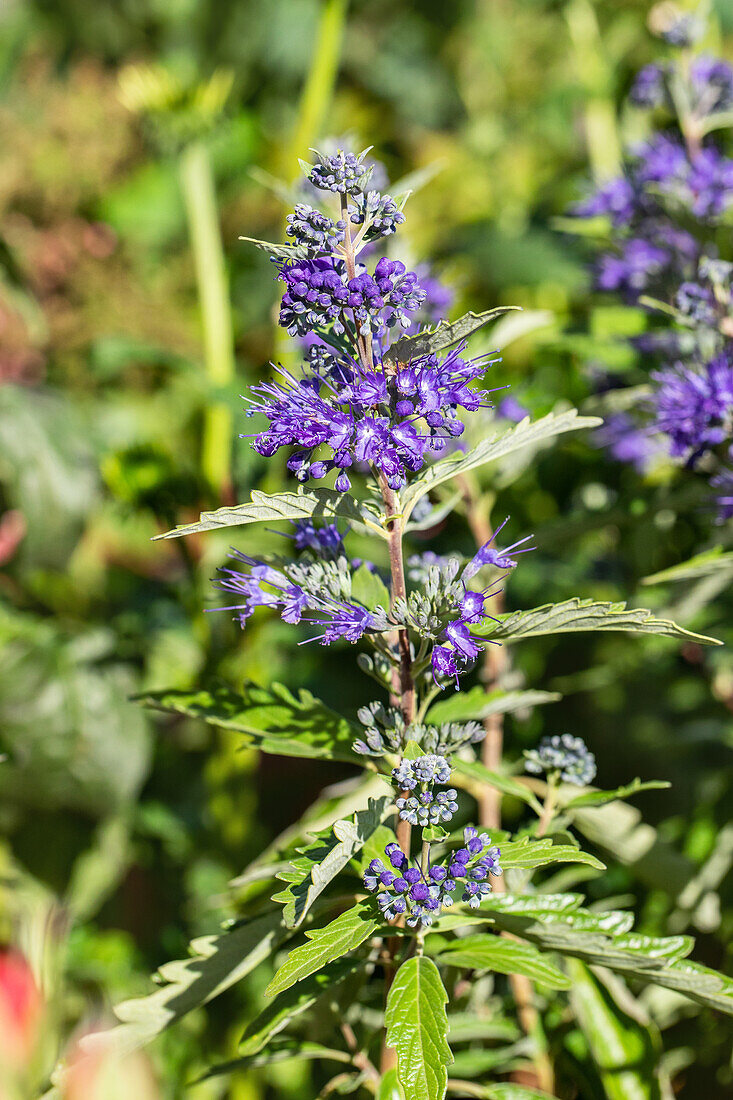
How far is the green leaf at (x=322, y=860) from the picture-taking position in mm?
409

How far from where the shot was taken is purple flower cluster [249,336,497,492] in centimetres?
44

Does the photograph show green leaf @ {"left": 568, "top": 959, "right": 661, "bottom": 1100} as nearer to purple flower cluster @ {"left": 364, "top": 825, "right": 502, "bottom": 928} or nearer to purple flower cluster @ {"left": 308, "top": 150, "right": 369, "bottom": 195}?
purple flower cluster @ {"left": 364, "top": 825, "right": 502, "bottom": 928}

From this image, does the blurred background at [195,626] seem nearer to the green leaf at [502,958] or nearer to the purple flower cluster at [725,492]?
the purple flower cluster at [725,492]

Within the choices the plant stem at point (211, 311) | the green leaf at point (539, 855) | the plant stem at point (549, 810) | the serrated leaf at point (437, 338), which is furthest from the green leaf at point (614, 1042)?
the plant stem at point (211, 311)

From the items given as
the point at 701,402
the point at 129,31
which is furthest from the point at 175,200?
the point at 701,402

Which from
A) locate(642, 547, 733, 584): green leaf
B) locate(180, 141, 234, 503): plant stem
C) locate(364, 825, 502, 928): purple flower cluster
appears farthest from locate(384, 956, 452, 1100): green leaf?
locate(180, 141, 234, 503): plant stem

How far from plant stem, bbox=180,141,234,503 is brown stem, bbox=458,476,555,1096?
42 centimetres

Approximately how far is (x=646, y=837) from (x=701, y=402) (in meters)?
0.35

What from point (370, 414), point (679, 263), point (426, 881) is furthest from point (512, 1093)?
point (679, 263)

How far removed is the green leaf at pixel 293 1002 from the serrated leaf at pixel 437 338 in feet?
1.16

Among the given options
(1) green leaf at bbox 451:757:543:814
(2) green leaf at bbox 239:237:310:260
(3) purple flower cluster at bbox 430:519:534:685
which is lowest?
(1) green leaf at bbox 451:757:543:814

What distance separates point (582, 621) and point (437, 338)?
0.54 feet

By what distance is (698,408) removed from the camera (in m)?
0.68

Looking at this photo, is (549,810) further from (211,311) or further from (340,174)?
(211,311)
